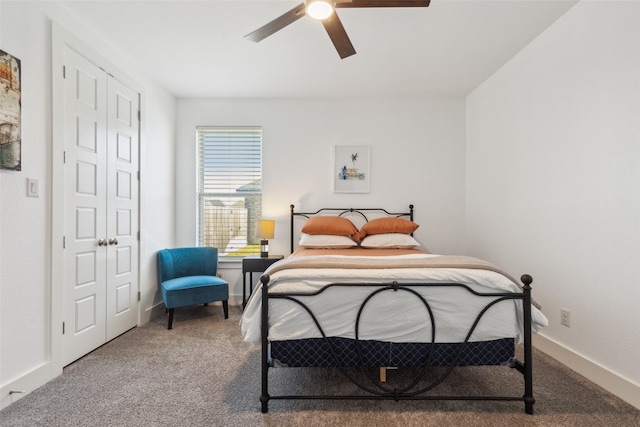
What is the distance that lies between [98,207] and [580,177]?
12.5ft

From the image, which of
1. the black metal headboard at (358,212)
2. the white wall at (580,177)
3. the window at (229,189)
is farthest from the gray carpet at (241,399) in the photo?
the black metal headboard at (358,212)

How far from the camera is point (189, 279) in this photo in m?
3.30

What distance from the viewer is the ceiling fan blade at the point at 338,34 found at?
1907mm

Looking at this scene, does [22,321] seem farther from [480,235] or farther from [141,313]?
[480,235]

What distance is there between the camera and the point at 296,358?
1.76 metres

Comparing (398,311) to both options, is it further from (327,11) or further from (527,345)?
(327,11)

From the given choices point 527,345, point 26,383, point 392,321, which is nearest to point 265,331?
point 392,321

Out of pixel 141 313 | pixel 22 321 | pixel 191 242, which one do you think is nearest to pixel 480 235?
pixel 191 242

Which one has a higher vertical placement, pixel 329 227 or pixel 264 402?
pixel 329 227

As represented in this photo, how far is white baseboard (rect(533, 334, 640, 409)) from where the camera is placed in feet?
5.98

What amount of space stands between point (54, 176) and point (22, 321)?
96 cm

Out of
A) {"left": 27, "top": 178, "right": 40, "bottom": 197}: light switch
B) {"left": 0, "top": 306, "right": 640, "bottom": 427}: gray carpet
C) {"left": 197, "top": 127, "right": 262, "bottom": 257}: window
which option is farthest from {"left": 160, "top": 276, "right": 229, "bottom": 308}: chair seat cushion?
{"left": 27, "top": 178, "right": 40, "bottom": 197}: light switch

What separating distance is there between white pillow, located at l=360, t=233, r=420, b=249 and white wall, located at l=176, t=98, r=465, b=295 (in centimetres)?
63

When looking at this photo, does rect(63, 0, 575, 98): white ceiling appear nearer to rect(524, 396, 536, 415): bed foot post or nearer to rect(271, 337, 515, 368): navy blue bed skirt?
rect(271, 337, 515, 368): navy blue bed skirt
